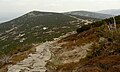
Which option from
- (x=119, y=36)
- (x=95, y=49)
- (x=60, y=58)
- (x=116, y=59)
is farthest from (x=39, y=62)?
(x=116, y=59)

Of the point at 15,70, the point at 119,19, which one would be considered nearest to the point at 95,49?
the point at 15,70

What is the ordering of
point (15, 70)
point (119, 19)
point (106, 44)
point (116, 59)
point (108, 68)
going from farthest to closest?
point (119, 19) → point (106, 44) → point (15, 70) → point (116, 59) → point (108, 68)

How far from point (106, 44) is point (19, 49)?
2636cm

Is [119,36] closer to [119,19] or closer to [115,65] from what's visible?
[115,65]

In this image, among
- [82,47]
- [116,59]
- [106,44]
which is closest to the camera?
[116,59]

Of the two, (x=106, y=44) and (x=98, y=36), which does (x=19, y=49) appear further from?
(x=106, y=44)

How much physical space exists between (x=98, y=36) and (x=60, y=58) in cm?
807

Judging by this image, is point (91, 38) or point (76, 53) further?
point (91, 38)

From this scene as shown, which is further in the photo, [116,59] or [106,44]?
[106,44]

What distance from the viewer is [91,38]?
3953 centimetres

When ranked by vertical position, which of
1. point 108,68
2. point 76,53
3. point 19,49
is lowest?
point 19,49

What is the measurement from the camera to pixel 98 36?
128 ft

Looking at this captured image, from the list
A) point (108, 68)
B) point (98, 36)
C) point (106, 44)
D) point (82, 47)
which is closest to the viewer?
point (108, 68)

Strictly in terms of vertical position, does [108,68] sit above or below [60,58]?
above
